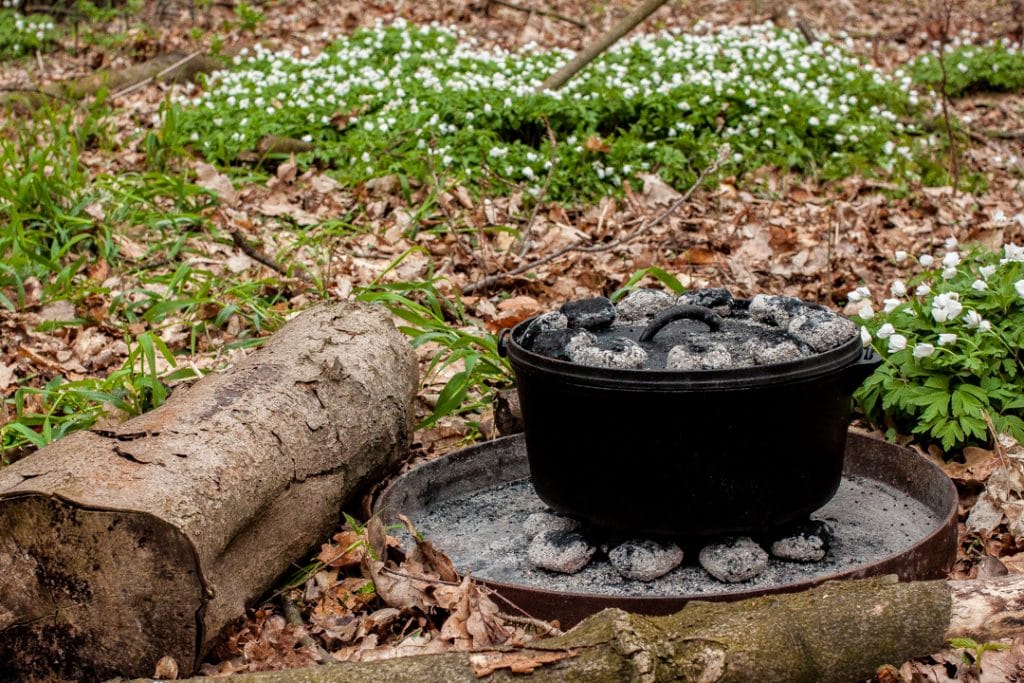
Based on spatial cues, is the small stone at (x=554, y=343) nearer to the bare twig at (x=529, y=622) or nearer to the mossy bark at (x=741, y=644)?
the bare twig at (x=529, y=622)

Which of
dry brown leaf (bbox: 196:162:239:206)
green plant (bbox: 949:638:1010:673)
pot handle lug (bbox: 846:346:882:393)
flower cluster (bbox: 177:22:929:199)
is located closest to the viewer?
green plant (bbox: 949:638:1010:673)

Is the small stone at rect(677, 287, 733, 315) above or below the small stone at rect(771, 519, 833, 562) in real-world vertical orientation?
above

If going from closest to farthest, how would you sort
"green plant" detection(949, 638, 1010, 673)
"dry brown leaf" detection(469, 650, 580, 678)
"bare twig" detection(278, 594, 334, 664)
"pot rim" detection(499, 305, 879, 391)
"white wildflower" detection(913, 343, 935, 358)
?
"dry brown leaf" detection(469, 650, 580, 678)
"green plant" detection(949, 638, 1010, 673)
"pot rim" detection(499, 305, 879, 391)
"bare twig" detection(278, 594, 334, 664)
"white wildflower" detection(913, 343, 935, 358)

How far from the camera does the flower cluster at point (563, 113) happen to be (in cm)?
652

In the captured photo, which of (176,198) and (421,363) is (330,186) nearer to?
(176,198)

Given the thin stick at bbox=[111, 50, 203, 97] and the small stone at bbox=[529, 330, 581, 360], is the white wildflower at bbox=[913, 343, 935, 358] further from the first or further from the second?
the thin stick at bbox=[111, 50, 203, 97]

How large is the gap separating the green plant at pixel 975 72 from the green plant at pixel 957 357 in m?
6.11

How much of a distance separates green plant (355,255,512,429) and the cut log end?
5.51 feet

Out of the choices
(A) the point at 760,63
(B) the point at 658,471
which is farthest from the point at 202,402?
(A) the point at 760,63

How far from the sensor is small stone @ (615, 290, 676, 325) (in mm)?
3404

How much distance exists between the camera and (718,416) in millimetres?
2779

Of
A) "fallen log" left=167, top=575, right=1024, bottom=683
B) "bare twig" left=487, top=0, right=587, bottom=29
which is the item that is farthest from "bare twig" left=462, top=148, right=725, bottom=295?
"bare twig" left=487, top=0, right=587, bottom=29

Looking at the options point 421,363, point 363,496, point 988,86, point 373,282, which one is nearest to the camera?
point 363,496

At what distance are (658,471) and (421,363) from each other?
204 centimetres
